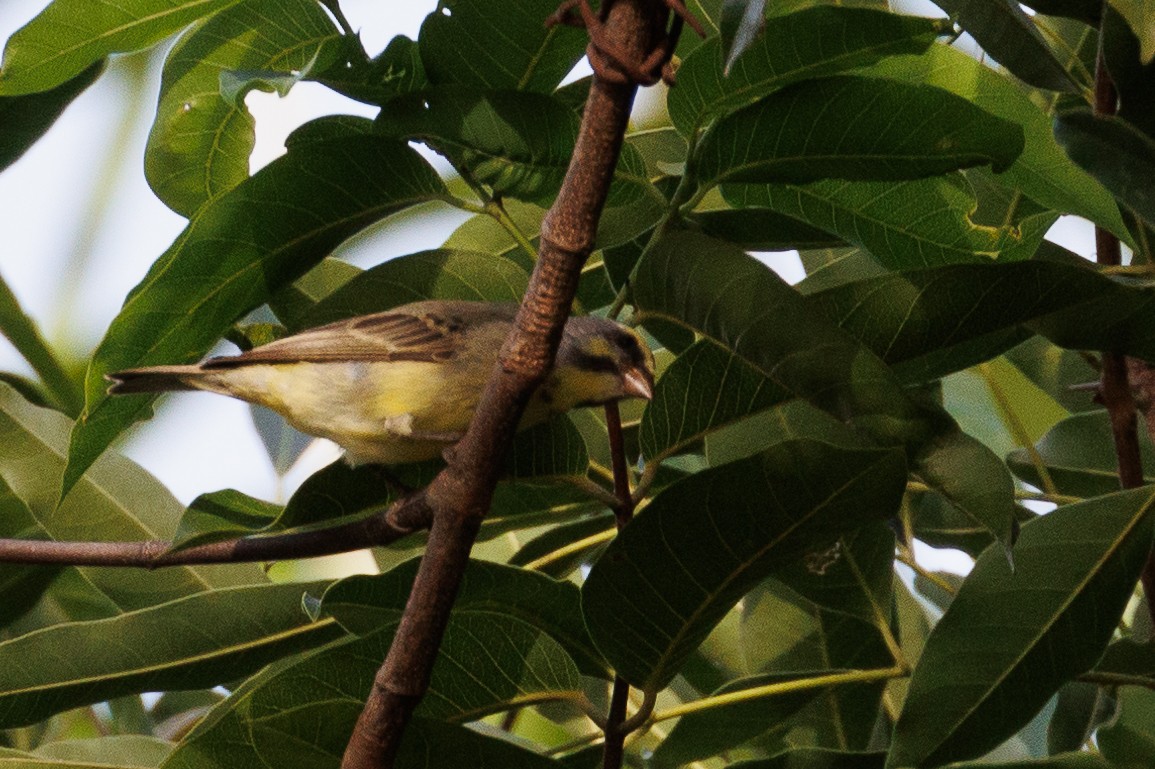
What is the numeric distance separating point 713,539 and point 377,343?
3.93ft

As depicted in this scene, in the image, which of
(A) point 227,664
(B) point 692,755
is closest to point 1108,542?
(B) point 692,755

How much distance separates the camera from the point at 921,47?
1715 millimetres

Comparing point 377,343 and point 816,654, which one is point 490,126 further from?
point 816,654

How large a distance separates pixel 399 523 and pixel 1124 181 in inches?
40.7

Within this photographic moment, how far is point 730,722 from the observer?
204 centimetres

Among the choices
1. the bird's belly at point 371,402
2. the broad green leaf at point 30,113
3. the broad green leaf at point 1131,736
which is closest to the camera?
the broad green leaf at point 1131,736

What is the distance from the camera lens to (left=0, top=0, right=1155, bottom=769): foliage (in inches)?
66.6

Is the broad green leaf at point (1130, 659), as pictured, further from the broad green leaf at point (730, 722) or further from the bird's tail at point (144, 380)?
the bird's tail at point (144, 380)

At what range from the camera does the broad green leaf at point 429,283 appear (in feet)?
6.92

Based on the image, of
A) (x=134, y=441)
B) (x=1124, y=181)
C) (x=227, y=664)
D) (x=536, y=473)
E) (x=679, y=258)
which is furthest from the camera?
(x=134, y=441)

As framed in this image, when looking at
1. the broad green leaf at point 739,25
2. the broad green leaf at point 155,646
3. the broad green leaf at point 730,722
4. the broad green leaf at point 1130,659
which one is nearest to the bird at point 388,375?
the broad green leaf at point 155,646

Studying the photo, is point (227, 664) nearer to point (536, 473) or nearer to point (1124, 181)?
point (536, 473)

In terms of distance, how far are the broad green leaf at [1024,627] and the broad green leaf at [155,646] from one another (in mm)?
944

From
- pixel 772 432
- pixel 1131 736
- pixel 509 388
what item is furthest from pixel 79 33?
pixel 1131 736
